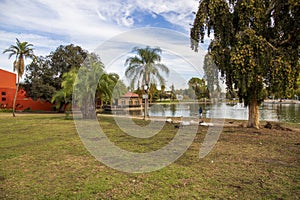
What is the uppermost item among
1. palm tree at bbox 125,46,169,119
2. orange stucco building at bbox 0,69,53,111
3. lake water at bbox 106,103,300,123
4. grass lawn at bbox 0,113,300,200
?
palm tree at bbox 125,46,169,119

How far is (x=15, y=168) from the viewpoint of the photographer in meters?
5.33

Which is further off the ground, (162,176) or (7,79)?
(7,79)

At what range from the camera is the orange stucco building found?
3231 centimetres

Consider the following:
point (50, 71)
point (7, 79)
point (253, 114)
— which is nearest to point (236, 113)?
point (253, 114)

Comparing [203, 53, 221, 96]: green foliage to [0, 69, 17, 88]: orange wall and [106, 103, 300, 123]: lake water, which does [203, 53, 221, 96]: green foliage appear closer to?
[106, 103, 300, 123]: lake water

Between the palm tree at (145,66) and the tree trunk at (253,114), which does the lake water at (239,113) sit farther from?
the tree trunk at (253,114)

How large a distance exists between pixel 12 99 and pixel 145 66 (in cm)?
2421

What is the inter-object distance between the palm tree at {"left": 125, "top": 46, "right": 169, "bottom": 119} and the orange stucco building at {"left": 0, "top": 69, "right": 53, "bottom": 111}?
19.2m

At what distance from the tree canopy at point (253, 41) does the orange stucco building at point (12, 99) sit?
28.5m

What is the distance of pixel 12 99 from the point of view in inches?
1298

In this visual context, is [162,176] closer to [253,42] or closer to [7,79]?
[253,42]

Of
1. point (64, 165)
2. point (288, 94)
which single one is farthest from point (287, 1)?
point (64, 165)

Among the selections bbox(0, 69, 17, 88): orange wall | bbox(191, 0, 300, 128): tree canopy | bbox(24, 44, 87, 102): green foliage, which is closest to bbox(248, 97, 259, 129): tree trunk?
bbox(191, 0, 300, 128): tree canopy

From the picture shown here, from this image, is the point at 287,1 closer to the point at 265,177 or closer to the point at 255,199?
the point at 265,177
